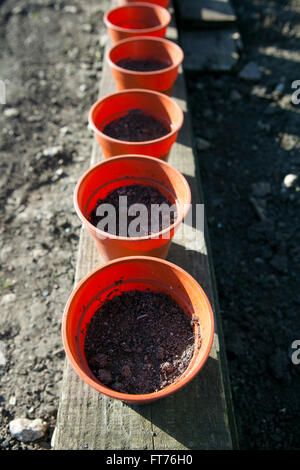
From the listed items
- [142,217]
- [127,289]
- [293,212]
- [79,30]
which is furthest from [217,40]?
[127,289]

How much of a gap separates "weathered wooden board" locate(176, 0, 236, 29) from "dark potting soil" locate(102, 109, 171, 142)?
6.98 ft

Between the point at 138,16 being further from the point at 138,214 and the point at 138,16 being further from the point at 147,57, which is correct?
the point at 138,214

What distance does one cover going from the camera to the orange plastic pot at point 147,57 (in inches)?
81.7

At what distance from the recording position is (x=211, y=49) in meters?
3.42

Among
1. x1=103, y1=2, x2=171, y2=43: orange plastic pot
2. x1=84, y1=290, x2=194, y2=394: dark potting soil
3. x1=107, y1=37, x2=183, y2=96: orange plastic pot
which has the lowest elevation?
x1=84, y1=290, x2=194, y2=394: dark potting soil

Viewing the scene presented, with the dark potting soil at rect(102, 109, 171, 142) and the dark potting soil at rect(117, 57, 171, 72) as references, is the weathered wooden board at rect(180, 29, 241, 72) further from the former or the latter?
the dark potting soil at rect(102, 109, 171, 142)

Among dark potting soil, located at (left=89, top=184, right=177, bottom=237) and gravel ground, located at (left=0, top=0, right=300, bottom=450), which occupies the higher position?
dark potting soil, located at (left=89, top=184, right=177, bottom=237)

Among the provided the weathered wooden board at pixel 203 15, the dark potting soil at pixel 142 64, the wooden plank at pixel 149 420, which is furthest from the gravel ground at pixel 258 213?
the dark potting soil at pixel 142 64

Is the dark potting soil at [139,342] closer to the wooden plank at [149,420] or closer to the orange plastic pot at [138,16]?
the wooden plank at [149,420]

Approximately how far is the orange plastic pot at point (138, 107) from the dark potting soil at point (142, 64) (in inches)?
20.1

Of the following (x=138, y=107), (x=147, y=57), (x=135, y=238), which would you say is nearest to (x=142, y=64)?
(x=147, y=57)

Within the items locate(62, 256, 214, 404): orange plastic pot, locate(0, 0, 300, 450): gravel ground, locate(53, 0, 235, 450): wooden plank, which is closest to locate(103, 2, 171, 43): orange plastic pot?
locate(0, 0, 300, 450): gravel ground

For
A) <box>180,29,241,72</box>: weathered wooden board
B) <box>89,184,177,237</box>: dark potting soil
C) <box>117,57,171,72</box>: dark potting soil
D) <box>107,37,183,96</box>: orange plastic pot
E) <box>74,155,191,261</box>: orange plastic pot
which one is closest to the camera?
<box>74,155,191,261</box>: orange plastic pot

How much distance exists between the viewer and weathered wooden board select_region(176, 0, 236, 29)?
3566 mm
